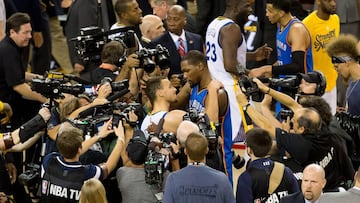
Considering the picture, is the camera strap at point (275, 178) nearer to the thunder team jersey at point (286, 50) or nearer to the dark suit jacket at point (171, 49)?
the dark suit jacket at point (171, 49)

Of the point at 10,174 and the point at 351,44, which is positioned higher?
the point at 351,44

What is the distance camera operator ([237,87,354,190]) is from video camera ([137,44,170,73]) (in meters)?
1.40

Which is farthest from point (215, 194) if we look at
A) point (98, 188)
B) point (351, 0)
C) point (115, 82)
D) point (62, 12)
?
point (62, 12)

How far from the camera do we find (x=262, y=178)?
7.30m

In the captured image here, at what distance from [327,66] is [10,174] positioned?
135 inches

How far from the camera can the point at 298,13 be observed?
12086 millimetres

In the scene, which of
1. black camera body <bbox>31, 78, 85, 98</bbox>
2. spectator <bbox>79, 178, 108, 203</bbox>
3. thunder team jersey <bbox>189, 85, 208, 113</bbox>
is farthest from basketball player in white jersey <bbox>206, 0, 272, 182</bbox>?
spectator <bbox>79, 178, 108, 203</bbox>

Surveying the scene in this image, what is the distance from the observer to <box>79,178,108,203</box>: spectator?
7102 millimetres

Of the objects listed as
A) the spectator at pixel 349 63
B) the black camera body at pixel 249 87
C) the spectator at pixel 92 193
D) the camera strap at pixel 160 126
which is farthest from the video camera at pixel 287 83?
the spectator at pixel 92 193

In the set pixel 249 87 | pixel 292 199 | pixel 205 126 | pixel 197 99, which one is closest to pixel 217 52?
pixel 197 99

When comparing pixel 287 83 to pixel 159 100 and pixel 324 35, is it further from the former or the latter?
pixel 324 35

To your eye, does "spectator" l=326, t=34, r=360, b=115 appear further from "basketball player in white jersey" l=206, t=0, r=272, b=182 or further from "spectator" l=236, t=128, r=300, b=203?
"spectator" l=236, t=128, r=300, b=203

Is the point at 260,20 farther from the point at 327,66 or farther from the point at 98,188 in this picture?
the point at 98,188

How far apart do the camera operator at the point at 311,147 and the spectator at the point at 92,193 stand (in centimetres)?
150
